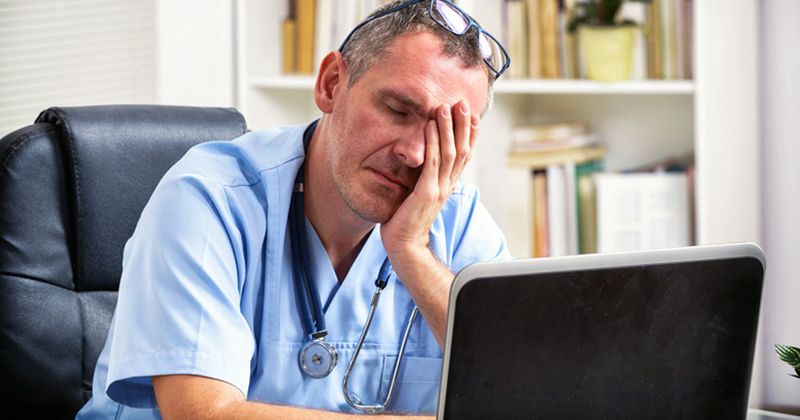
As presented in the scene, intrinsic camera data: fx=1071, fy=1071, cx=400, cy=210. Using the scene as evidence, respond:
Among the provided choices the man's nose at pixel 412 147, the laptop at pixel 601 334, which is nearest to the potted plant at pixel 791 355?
the laptop at pixel 601 334

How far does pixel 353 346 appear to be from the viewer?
4.77 ft

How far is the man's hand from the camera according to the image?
4.50ft

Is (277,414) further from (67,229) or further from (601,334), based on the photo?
(67,229)

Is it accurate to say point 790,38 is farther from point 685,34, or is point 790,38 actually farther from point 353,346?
point 353,346

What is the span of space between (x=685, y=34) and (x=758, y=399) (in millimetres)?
948

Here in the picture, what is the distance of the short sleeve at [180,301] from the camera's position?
1259 millimetres

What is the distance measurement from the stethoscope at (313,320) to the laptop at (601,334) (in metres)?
0.49

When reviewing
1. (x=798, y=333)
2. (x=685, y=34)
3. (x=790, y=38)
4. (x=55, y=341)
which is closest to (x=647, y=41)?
(x=685, y=34)

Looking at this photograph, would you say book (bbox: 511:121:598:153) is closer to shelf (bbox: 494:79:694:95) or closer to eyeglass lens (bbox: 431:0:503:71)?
shelf (bbox: 494:79:694:95)

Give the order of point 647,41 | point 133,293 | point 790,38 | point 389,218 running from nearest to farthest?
point 133,293
point 389,218
point 790,38
point 647,41

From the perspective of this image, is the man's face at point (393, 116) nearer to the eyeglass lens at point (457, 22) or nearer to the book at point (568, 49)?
the eyeglass lens at point (457, 22)

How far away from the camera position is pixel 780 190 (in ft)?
8.71

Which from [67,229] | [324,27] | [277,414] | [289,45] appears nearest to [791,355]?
[277,414]

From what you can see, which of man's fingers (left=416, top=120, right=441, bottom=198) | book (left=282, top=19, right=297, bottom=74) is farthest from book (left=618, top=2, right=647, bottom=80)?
man's fingers (left=416, top=120, right=441, bottom=198)
